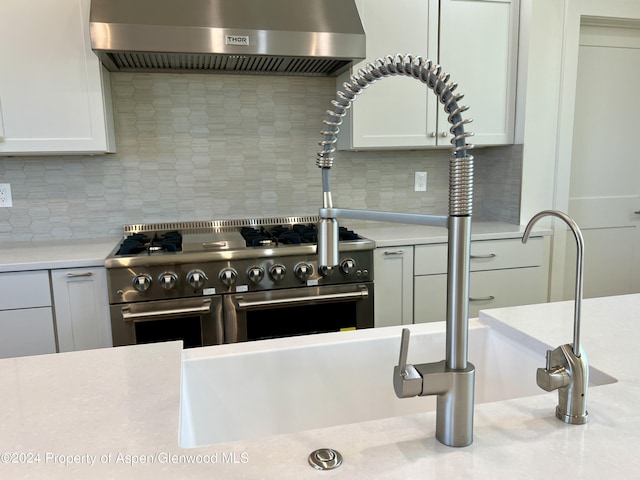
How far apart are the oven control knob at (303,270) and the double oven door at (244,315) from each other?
61 millimetres

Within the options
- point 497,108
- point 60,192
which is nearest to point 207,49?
point 60,192

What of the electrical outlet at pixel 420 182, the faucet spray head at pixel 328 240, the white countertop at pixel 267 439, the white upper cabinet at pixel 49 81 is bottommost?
the white countertop at pixel 267 439

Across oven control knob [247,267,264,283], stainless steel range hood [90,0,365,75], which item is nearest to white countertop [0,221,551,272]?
oven control knob [247,267,264,283]

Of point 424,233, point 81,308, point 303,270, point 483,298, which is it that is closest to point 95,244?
point 81,308

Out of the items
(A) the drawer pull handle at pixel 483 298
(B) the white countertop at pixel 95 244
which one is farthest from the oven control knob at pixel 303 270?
(A) the drawer pull handle at pixel 483 298

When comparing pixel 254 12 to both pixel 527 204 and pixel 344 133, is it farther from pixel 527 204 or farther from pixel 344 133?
pixel 527 204

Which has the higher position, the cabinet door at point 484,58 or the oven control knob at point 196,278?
the cabinet door at point 484,58

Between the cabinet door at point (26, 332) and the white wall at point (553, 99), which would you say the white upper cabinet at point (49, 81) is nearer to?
the cabinet door at point (26, 332)

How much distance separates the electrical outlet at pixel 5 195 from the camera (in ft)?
8.54

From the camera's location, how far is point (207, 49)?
2217mm

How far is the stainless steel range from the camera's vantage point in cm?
215

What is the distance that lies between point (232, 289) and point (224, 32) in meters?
1.15

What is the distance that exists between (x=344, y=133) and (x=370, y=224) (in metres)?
0.62

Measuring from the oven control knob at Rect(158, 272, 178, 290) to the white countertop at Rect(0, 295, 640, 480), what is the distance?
1.13 meters
